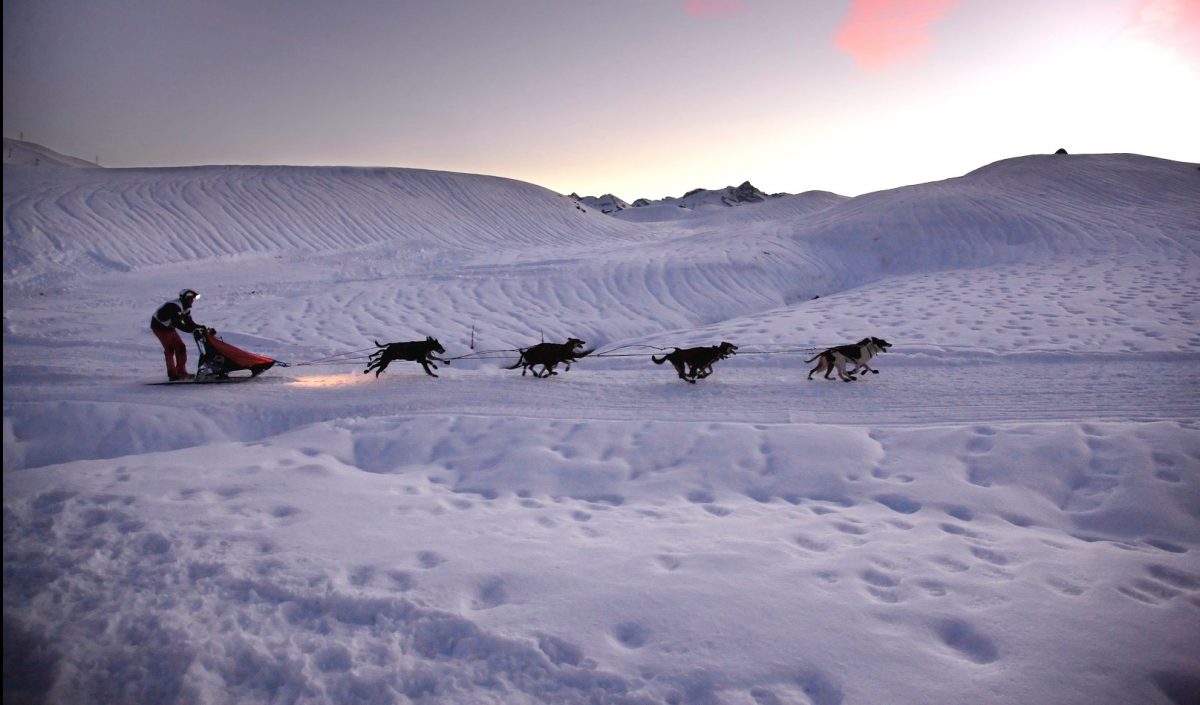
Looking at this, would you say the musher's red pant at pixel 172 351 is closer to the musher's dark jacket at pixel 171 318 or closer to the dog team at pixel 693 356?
the musher's dark jacket at pixel 171 318

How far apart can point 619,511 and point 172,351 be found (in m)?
6.22

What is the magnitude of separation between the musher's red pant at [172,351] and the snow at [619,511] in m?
0.38

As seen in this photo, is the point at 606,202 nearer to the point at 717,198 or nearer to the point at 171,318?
the point at 717,198

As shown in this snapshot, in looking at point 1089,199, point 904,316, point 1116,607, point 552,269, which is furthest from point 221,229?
point 1089,199

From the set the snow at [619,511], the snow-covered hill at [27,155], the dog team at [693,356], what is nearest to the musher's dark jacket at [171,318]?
the snow at [619,511]

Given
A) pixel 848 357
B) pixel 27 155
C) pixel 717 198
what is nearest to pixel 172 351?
pixel 848 357

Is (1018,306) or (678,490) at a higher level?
(1018,306)

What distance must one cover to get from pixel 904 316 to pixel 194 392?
34.1 feet

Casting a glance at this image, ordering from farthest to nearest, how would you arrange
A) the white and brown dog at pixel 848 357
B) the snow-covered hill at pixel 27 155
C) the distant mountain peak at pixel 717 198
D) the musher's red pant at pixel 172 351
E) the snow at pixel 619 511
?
the distant mountain peak at pixel 717 198
the musher's red pant at pixel 172 351
the white and brown dog at pixel 848 357
the snow at pixel 619 511
the snow-covered hill at pixel 27 155

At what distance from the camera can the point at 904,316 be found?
1036cm

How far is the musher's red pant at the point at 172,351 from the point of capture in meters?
7.13

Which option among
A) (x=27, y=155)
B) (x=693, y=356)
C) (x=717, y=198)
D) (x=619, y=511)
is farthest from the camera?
(x=717, y=198)

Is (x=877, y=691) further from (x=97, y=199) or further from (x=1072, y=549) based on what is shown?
(x=97, y=199)

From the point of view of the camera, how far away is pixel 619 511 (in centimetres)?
405
